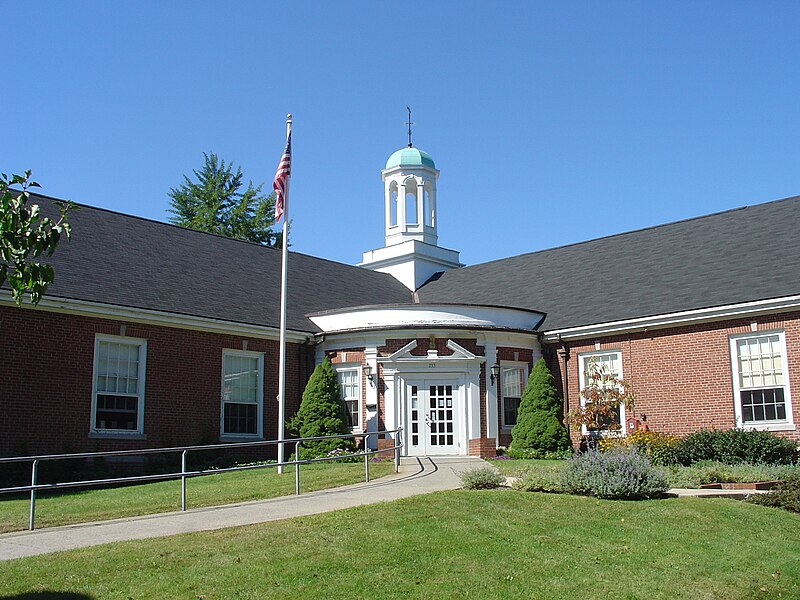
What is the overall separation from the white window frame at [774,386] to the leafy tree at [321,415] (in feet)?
30.9

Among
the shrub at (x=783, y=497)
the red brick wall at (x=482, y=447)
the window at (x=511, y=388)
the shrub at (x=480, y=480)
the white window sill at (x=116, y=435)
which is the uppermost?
the window at (x=511, y=388)

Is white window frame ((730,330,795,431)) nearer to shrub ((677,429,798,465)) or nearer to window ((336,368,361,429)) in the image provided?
shrub ((677,429,798,465))

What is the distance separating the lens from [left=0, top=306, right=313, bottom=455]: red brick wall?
57.9ft

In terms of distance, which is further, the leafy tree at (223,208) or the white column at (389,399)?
the leafy tree at (223,208)

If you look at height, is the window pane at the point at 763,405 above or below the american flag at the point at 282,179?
below

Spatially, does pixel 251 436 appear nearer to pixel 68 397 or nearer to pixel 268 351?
pixel 268 351

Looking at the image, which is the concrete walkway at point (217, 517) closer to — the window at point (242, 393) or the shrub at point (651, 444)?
the shrub at point (651, 444)

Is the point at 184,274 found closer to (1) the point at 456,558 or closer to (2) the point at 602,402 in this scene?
(2) the point at 602,402

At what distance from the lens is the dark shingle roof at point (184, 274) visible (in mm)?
20328

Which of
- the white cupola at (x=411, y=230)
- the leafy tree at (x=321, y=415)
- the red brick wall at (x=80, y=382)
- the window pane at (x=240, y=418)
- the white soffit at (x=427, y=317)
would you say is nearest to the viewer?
the red brick wall at (x=80, y=382)

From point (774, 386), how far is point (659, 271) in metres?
5.43

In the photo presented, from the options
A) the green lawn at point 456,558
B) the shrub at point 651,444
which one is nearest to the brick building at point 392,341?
the shrub at point 651,444

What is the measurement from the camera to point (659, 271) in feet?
78.7

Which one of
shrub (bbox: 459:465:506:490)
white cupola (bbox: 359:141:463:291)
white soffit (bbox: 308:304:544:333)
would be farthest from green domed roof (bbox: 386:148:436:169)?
shrub (bbox: 459:465:506:490)
